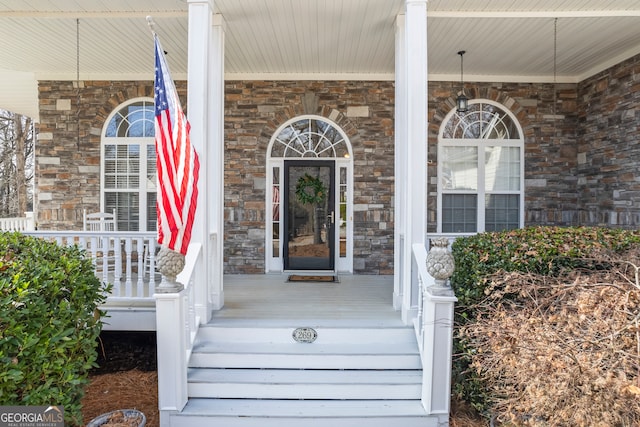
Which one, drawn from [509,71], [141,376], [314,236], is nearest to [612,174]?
[509,71]

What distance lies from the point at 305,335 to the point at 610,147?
539 centimetres

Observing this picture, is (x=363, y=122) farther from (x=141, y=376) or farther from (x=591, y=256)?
(x=141, y=376)

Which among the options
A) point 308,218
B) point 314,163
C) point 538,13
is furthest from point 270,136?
point 538,13

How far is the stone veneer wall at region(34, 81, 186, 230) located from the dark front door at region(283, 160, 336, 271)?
7.98 feet

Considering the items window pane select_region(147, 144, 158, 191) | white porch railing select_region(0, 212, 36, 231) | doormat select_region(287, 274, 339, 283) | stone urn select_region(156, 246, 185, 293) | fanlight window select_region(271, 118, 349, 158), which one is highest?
fanlight window select_region(271, 118, 349, 158)

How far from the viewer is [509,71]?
20.5ft

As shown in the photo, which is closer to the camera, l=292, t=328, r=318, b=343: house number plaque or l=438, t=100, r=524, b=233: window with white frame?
l=292, t=328, r=318, b=343: house number plaque

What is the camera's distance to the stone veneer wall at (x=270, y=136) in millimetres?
6418

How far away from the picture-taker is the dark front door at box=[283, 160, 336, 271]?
6500 millimetres

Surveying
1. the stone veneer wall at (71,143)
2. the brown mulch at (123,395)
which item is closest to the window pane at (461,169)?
the stone veneer wall at (71,143)

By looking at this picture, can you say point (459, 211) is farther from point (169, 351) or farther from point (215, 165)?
point (169, 351)

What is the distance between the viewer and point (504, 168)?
6.54m

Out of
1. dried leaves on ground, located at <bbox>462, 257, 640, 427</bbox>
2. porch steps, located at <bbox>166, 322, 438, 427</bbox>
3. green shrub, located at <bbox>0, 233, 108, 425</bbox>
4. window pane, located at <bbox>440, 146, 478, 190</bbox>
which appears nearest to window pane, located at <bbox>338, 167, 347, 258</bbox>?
window pane, located at <bbox>440, 146, 478, 190</bbox>

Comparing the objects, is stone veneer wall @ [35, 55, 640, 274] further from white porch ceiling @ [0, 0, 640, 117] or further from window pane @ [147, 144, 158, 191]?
window pane @ [147, 144, 158, 191]
